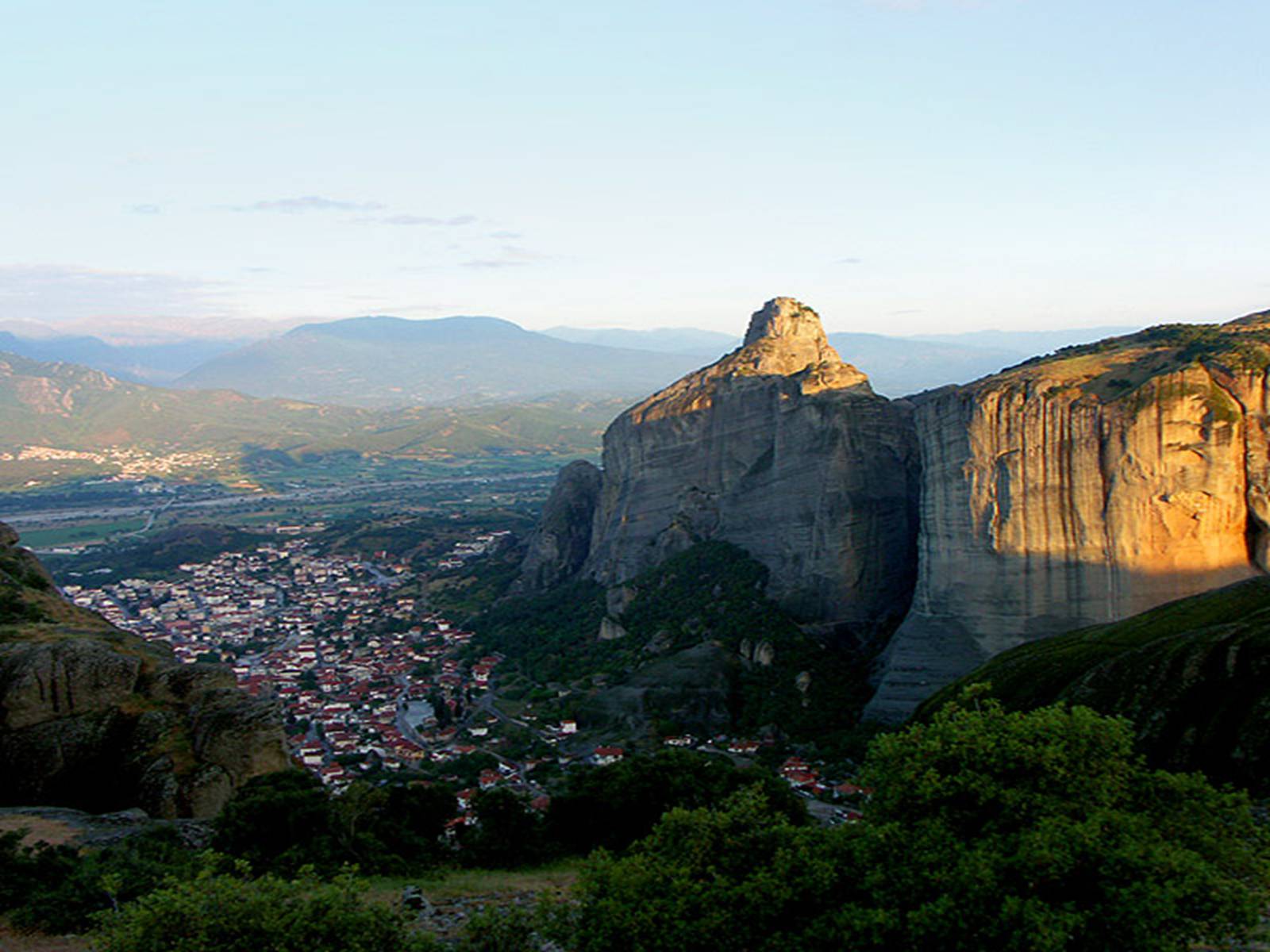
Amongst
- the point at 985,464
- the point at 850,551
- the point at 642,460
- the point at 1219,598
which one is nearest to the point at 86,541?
the point at 642,460

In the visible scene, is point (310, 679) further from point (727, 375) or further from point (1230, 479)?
point (1230, 479)

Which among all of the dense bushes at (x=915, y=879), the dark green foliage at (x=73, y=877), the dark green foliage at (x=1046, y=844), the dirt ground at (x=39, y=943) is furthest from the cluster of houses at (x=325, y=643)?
the dark green foliage at (x=1046, y=844)

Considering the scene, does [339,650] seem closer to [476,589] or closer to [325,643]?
[325,643]

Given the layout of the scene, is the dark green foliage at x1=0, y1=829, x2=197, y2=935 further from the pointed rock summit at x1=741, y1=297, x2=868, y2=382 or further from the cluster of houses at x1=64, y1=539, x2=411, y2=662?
the cluster of houses at x1=64, y1=539, x2=411, y2=662

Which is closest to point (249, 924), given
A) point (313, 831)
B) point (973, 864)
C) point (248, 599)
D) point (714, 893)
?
point (714, 893)

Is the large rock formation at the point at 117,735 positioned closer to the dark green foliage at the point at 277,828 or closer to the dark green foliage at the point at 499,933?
the dark green foliage at the point at 277,828

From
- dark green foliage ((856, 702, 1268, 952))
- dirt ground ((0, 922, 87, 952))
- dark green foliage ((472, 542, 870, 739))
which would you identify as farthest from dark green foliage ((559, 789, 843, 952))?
dark green foliage ((472, 542, 870, 739))
